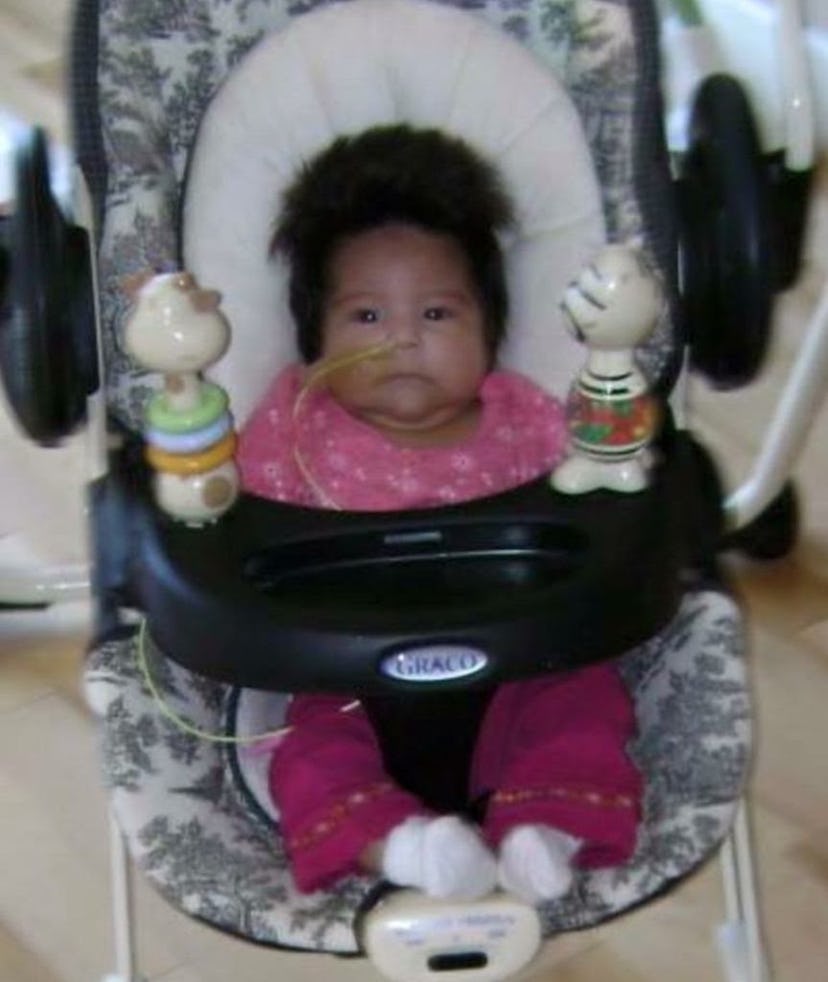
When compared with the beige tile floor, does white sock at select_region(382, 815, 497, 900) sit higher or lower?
higher

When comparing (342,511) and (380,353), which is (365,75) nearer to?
(380,353)

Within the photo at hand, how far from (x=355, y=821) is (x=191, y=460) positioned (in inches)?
9.8

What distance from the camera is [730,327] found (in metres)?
1.26

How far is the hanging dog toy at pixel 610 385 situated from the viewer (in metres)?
1.17

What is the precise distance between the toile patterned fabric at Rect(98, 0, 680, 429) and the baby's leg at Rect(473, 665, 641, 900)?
10.1 inches

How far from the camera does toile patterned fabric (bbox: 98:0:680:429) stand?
1.36 m

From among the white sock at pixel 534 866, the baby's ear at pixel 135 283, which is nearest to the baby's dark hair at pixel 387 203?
the baby's ear at pixel 135 283

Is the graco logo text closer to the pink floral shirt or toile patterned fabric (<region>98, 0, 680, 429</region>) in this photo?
the pink floral shirt

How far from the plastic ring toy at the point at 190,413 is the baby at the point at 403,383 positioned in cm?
14

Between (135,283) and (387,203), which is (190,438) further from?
(387,203)

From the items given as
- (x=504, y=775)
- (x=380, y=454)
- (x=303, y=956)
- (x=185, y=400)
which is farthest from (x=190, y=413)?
(x=303, y=956)

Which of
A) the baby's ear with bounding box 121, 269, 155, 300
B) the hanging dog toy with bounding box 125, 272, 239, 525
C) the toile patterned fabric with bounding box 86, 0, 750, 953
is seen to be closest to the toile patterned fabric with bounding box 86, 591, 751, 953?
the toile patterned fabric with bounding box 86, 0, 750, 953

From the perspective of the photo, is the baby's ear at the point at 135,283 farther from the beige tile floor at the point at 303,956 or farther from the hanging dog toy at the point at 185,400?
the beige tile floor at the point at 303,956

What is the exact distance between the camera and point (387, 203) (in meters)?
1.39
